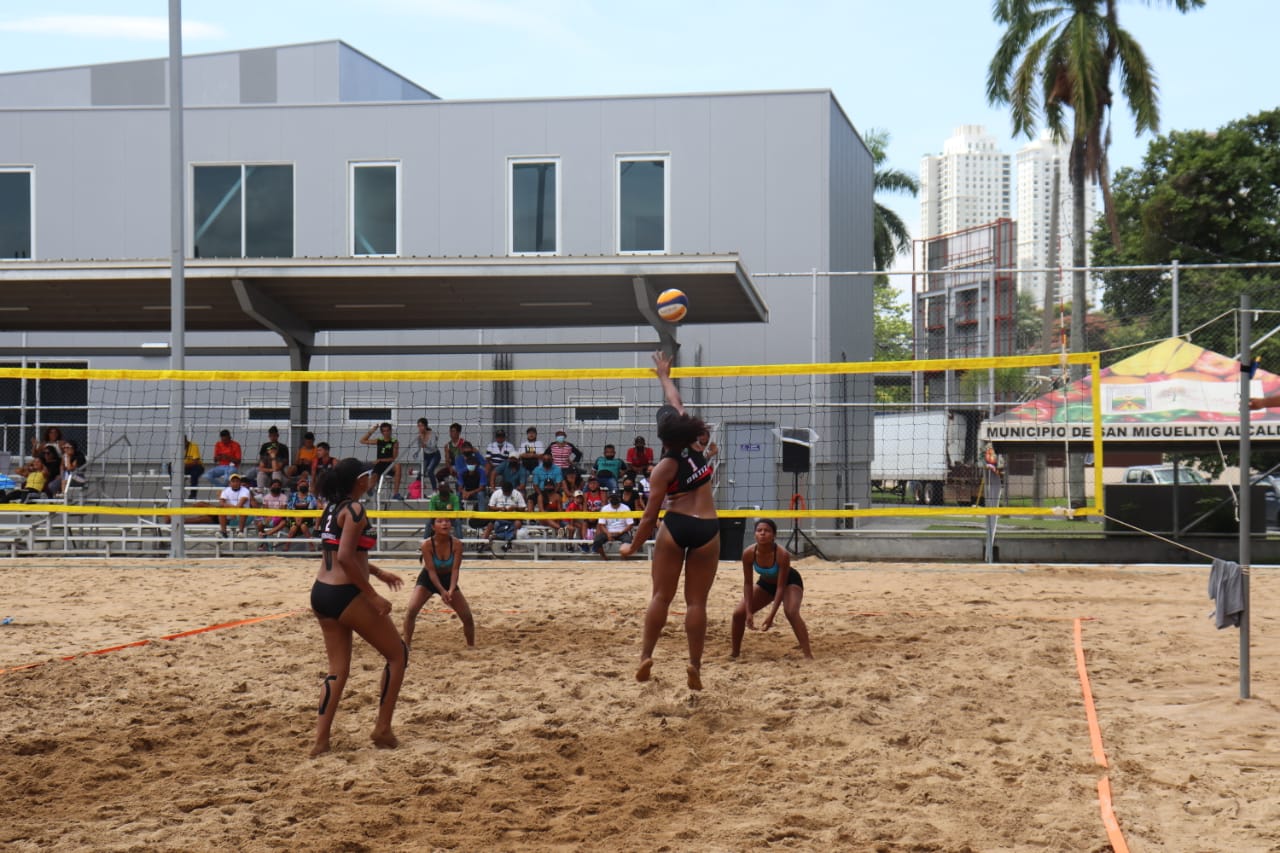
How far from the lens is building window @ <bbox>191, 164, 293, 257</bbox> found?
1888cm

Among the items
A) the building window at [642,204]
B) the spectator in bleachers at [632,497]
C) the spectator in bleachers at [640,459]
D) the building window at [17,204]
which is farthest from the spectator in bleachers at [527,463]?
the building window at [17,204]

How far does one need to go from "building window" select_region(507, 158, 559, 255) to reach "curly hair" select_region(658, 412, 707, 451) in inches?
510

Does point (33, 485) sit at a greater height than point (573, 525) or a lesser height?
greater

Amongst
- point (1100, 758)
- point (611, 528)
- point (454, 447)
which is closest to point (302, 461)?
point (454, 447)

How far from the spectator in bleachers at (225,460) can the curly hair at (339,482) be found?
33.3 feet

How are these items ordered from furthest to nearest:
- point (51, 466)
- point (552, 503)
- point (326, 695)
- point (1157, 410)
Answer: point (51, 466), point (552, 503), point (1157, 410), point (326, 695)

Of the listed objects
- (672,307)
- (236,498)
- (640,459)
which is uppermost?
(672,307)

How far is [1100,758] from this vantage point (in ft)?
15.5

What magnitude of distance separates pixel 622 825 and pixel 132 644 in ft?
14.4

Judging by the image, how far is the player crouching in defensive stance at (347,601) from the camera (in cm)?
475

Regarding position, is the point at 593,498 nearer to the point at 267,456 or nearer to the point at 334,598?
the point at 267,456

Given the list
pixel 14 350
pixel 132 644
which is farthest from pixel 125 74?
pixel 132 644

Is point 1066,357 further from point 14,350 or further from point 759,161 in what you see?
point 14,350

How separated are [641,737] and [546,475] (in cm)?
846
